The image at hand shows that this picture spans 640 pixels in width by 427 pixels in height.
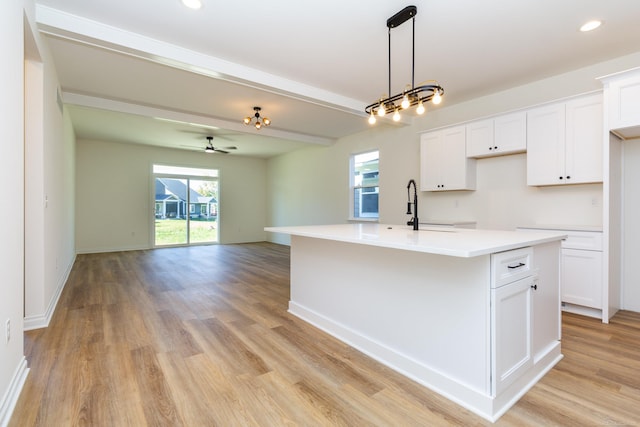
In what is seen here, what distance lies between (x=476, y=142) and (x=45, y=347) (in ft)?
16.5

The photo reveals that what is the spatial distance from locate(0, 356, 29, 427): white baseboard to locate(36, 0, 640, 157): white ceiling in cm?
260

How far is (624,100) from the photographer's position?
113 inches

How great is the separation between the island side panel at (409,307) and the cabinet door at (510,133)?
272 centimetres

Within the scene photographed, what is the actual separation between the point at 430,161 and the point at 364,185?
1996 millimetres

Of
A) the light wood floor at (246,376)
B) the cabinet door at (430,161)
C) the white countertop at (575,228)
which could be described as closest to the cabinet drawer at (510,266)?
the light wood floor at (246,376)

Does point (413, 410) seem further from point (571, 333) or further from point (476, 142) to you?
point (476, 142)

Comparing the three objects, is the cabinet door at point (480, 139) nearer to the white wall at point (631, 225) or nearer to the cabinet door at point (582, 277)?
the white wall at point (631, 225)

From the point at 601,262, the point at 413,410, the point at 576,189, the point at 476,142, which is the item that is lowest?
the point at 413,410

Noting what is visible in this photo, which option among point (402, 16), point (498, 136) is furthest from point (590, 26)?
point (402, 16)

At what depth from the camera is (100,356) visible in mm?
2283

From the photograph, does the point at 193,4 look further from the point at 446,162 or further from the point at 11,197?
the point at 446,162

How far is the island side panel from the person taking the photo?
1.72m

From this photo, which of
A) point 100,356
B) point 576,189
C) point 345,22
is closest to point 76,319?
point 100,356

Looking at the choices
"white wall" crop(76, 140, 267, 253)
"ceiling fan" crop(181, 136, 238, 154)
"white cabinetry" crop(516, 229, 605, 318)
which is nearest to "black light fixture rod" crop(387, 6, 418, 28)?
"white cabinetry" crop(516, 229, 605, 318)
